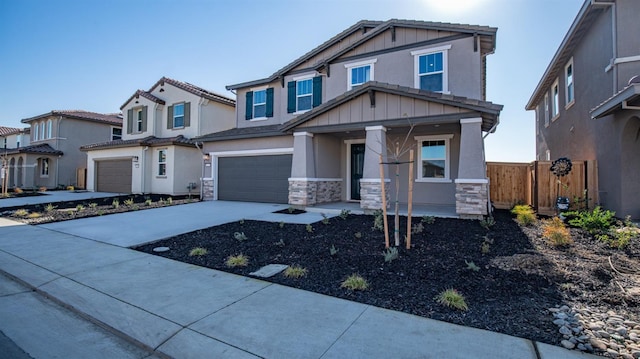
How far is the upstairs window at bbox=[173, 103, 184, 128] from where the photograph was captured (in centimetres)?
1838

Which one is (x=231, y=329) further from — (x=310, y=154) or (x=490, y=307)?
(x=310, y=154)

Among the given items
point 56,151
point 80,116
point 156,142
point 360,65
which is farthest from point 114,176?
point 360,65

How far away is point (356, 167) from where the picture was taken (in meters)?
13.0

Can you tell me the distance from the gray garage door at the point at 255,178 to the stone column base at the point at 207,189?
390mm

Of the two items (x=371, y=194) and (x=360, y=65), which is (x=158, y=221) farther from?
(x=360, y=65)

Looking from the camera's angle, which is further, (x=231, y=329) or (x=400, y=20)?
(x=400, y=20)

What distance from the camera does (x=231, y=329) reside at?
319 centimetres

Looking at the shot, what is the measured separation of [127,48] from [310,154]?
26.4 feet

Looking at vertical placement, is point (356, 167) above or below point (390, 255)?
above

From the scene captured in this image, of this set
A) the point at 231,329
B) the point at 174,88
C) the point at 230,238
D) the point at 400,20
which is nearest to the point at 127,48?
the point at 174,88

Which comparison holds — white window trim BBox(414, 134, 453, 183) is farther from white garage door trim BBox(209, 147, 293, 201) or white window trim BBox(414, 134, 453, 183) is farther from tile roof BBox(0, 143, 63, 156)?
tile roof BBox(0, 143, 63, 156)

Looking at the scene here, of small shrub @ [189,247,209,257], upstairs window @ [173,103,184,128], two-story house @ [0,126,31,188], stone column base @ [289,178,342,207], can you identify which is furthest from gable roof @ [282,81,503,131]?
two-story house @ [0,126,31,188]

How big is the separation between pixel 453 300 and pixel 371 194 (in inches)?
243

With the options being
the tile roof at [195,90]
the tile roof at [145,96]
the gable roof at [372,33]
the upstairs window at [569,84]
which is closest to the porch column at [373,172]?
the gable roof at [372,33]
